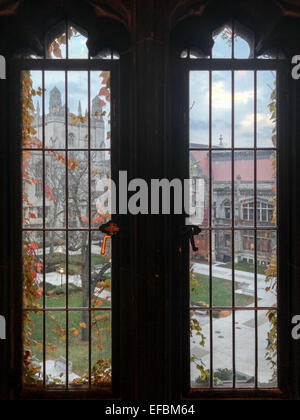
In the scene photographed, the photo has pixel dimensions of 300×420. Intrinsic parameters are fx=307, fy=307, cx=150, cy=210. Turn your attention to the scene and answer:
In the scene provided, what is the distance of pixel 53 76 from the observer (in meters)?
1.64

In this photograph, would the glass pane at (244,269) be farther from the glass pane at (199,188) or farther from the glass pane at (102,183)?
the glass pane at (102,183)

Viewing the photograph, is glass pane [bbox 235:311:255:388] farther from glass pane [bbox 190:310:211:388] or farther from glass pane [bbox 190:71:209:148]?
glass pane [bbox 190:71:209:148]

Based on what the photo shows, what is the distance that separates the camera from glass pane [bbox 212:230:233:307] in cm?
166

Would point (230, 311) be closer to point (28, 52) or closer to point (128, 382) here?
point (128, 382)

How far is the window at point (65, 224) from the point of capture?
1.63 meters

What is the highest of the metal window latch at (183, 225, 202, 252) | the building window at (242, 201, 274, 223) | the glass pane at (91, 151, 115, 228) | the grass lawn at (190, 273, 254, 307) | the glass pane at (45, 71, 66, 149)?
the glass pane at (45, 71, 66, 149)

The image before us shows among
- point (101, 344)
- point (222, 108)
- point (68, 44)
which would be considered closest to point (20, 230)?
point (101, 344)

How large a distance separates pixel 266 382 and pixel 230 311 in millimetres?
427

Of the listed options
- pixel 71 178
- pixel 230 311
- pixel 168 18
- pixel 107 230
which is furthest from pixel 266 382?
pixel 168 18

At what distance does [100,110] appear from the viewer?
1.63 meters

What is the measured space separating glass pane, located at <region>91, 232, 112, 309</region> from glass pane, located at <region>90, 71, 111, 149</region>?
0.50 m

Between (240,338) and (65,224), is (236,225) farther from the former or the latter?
(65,224)

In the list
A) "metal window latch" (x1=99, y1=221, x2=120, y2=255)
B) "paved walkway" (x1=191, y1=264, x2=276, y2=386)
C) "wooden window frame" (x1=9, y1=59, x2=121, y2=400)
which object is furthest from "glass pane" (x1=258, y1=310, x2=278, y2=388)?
"metal window latch" (x1=99, y1=221, x2=120, y2=255)

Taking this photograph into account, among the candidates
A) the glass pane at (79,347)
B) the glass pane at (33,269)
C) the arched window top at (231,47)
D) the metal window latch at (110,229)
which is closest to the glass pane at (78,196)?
the metal window latch at (110,229)
